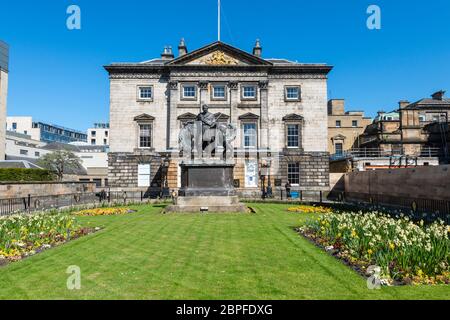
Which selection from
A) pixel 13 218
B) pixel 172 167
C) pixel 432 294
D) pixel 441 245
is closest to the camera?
pixel 432 294

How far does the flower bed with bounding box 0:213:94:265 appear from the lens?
8422 mm

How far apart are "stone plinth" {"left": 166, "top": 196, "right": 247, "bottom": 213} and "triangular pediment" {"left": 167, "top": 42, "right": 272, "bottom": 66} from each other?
22.8 m

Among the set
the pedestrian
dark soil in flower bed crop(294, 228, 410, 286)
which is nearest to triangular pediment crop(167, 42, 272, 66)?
the pedestrian

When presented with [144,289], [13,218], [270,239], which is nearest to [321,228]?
[270,239]

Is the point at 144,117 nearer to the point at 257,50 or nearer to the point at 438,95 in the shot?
the point at 257,50

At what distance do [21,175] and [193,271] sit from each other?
27.9 meters

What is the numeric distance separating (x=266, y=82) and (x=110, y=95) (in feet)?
60.4

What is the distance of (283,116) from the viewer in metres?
37.5

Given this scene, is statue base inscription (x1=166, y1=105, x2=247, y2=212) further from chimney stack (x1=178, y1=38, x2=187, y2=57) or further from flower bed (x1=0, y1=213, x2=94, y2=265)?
chimney stack (x1=178, y1=38, x2=187, y2=57)

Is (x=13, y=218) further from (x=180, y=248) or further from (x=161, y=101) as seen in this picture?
(x=161, y=101)

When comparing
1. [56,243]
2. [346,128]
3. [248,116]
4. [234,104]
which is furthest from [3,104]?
[346,128]

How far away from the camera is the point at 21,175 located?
2844 centimetres

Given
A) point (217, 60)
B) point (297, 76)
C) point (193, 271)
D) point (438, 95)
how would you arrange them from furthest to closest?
point (438, 95), point (297, 76), point (217, 60), point (193, 271)
